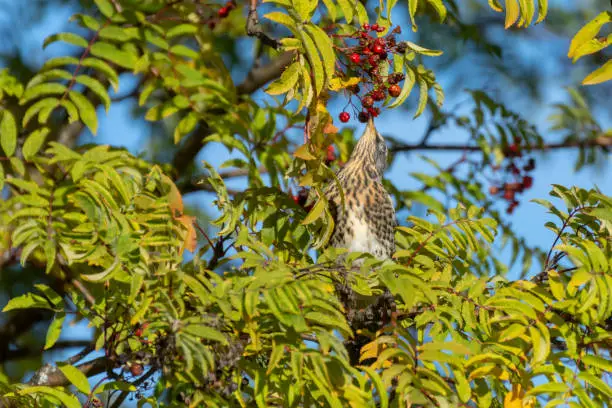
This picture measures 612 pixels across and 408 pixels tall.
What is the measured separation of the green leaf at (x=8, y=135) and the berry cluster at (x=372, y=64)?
4.55ft

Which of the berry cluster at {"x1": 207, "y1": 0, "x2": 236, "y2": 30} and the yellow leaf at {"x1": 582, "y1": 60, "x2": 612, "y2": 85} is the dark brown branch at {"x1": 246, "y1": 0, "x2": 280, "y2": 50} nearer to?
the yellow leaf at {"x1": 582, "y1": 60, "x2": 612, "y2": 85}

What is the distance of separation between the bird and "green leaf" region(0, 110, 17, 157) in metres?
1.33

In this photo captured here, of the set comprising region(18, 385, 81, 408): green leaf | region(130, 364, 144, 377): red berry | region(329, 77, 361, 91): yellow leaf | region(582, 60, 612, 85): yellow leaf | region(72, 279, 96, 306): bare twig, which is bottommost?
region(18, 385, 81, 408): green leaf

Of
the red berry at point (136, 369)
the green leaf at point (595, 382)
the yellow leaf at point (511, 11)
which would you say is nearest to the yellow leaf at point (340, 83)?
the yellow leaf at point (511, 11)

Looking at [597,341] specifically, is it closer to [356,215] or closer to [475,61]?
[356,215]

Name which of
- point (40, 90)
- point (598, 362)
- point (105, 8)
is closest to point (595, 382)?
point (598, 362)

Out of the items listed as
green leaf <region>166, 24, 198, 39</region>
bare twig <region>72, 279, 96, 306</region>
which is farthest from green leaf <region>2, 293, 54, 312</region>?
green leaf <region>166, 24, 198, 39</region>

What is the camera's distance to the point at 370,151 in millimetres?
4438

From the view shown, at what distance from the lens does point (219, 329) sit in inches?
99.3

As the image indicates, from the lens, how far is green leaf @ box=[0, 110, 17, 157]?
11.9ft

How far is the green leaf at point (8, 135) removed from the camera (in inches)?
143

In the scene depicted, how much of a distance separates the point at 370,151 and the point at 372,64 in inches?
56.0

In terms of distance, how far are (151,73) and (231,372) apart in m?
2.37

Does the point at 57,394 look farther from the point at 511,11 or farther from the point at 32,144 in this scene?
the point at 511,11
